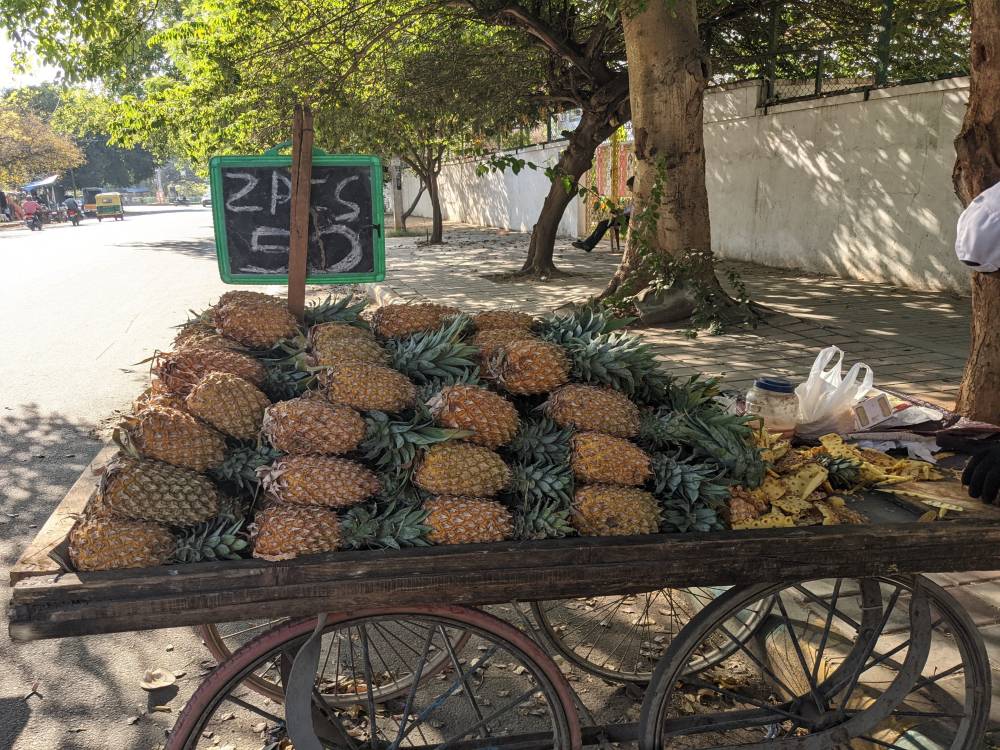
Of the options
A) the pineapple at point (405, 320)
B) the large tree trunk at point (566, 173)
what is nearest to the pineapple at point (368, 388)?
the pineapple at point (405, 320)

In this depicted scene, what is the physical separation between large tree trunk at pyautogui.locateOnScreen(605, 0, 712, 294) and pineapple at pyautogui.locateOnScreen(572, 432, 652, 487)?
6814 millimetres

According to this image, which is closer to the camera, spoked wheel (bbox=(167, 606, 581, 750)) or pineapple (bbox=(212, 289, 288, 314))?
spoked wheel (bbox=(167, 606, 581, 750))

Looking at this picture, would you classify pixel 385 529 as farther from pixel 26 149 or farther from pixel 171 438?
pixel 26 149

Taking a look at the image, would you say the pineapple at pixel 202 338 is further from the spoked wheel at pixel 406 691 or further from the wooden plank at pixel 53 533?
the spoked wheel at pixel 406 691

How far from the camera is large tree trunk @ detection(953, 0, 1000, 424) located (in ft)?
12.3

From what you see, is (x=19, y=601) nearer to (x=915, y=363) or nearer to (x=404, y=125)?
(x=915, y=363)

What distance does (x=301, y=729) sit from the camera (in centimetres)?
206

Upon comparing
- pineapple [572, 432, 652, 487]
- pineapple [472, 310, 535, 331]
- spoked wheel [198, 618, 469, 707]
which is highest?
pineapple [472, 310, 535, 331]

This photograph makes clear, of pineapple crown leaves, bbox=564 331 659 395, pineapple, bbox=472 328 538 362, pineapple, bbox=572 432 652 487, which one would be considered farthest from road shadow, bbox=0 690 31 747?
pineapple crown leaves, bbox=564 331 659 395

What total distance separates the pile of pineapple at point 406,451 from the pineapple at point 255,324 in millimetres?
12

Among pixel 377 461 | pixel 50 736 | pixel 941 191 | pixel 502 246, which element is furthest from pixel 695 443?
pixel 502 246

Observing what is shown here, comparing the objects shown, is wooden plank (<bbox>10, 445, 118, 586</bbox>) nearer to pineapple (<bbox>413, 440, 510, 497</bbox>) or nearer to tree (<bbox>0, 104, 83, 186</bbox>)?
pineapple (<bbox>413, 440, 510, 497</bbox>)

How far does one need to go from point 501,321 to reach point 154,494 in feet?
4.80

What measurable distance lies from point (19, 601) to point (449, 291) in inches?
443
